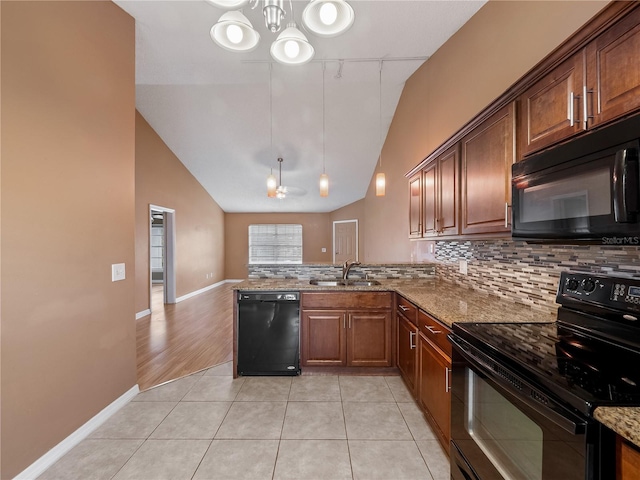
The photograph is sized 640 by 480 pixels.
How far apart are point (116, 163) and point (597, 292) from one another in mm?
3096

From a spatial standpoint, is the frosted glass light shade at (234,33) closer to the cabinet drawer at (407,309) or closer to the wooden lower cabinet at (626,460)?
the cabinet drawer at (407,309)

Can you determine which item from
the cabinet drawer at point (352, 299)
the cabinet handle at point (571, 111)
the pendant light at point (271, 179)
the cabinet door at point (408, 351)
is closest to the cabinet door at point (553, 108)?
the cabinet handle at point (571, 111)

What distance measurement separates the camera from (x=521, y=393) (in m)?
0.96


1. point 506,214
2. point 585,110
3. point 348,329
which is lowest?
point 348,329

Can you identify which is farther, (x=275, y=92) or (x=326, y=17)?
(x=275, y=92)

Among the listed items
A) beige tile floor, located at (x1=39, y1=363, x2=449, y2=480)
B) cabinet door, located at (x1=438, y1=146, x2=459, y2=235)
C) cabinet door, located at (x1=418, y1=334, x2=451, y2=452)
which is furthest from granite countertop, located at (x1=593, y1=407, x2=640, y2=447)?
cabinet door, located at (x1=438, y1=146, x2=459, y2=235)

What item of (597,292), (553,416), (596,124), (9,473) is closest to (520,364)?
(553,416)

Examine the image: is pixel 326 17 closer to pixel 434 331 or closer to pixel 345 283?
A: pixel 434 331

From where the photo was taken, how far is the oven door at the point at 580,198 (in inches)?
33.7

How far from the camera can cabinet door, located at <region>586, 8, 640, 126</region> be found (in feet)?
2.99

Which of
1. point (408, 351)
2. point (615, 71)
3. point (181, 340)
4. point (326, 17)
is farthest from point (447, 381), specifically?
point (181, 340)

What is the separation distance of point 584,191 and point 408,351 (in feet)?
5.63

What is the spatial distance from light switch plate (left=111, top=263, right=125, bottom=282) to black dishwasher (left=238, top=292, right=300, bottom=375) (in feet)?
3.15

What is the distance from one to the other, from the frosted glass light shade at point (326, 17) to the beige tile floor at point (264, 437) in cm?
252
